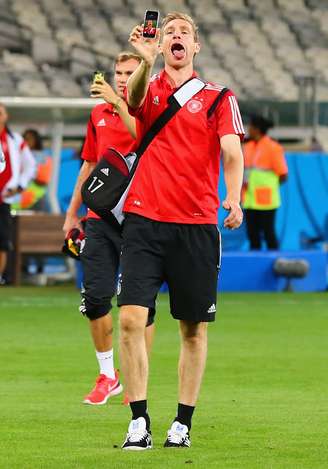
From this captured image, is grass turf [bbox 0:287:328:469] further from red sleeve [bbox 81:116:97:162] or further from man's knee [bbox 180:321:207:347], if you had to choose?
red sleeve [bbox 81:116:97:162]

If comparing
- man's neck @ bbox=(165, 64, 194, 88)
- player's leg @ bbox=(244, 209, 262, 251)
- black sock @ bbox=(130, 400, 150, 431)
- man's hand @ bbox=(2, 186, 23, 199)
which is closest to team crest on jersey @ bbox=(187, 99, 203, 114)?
man's neck @ bbox=(165, 64, 194, 88)

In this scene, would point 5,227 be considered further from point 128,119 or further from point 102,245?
point 128,119

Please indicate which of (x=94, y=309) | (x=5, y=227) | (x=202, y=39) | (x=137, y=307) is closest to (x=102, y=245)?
(x=94, y=309)

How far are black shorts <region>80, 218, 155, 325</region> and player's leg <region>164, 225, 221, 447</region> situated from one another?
6.29 ft

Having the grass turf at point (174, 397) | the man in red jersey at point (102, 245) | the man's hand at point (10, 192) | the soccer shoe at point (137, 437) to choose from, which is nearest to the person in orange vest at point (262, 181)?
the man's hand at point (10, 192)

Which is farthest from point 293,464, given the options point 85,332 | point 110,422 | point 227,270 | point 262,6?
point 262,6

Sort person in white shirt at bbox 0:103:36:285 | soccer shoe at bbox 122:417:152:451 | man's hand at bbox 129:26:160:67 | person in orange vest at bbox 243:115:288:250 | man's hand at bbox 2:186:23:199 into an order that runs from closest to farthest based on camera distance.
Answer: man's hand at bbox 129:26:160:67
soccer shoe at bbox 122:417:152:451
person in white shirt at bbox 0:103:36:285
man's hand at bbox 2:186:23:199
person in orange vest at bbox 243:115:288:250

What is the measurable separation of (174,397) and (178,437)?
2.19 meters

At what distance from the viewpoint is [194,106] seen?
7711mm

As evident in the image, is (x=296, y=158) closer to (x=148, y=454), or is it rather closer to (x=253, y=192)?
(x=253, y=192)

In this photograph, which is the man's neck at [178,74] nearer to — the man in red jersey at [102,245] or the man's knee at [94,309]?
the man in red jersey at [102,245]

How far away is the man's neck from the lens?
775 centimetres

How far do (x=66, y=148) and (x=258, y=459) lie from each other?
17.6 m

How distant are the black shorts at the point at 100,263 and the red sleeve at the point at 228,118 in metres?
2.06
